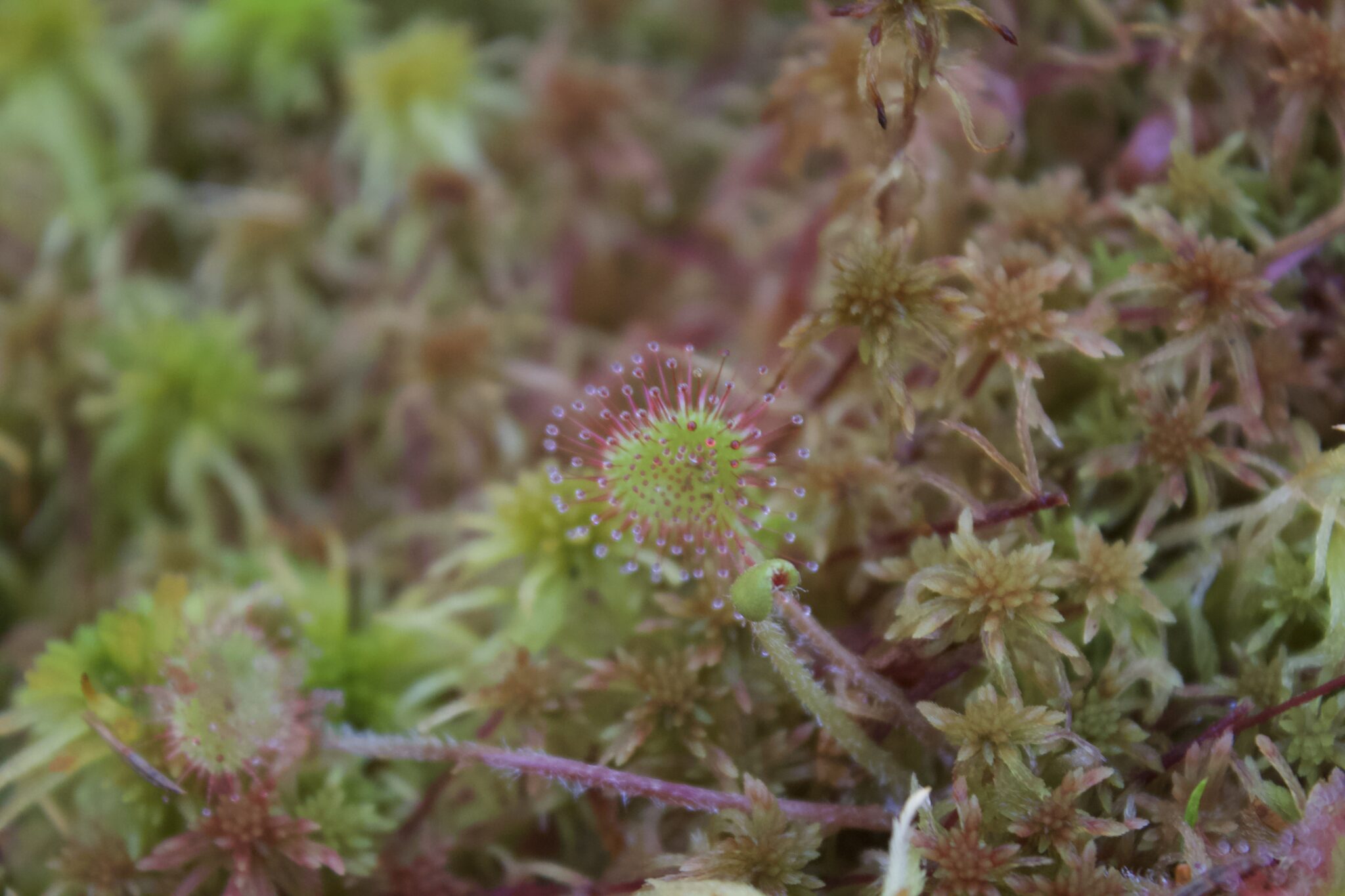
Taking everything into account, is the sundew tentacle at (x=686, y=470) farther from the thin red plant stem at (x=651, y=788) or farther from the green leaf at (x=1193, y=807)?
the green leaf at (x=1193, y=807)

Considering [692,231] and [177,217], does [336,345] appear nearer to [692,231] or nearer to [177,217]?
[177,217]

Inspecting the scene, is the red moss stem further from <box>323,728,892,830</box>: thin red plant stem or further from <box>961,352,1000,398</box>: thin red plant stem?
<box>323,728,892,830</box>: thin red plant stem

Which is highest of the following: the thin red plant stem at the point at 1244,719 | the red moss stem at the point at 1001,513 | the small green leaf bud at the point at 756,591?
the red moss stem at the point at 1001,513

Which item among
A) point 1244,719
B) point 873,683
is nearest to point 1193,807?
point 1244,719

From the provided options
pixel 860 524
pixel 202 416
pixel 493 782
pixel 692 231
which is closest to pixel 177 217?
pixel 202 416

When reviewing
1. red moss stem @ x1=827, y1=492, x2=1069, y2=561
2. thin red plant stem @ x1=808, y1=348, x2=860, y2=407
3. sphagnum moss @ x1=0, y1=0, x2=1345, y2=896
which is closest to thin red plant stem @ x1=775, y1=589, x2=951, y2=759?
sphagnum moss @ x1=0, y1=0, x2=1345, y2=896

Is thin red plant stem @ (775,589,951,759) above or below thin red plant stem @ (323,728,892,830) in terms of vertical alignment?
above

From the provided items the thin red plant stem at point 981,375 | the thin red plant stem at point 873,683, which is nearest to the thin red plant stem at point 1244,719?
the thin red plant stem at point 873,683

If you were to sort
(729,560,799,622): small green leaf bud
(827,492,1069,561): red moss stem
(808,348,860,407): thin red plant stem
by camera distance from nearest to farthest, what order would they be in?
1. (729,560,799,622): small green leaf bud
2. (827,492,1069,561): red moss stem
3. (808,348,860,407): thin red plant stem
